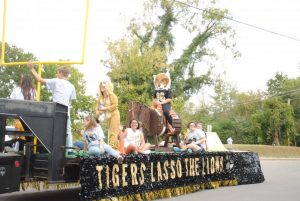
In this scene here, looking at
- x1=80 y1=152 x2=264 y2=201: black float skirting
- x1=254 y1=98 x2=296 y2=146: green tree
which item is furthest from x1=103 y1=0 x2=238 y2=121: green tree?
x1=80 y1=152 x2=264 y2=201: black float skirting

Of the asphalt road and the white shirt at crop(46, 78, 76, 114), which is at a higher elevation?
the white shirt at crop(46, 78, 76, 114)

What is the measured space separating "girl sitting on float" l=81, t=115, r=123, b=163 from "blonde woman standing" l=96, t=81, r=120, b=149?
4.11ft

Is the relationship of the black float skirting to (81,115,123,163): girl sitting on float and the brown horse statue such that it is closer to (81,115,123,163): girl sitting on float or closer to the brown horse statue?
(81,115,123,163): girl sitting on float

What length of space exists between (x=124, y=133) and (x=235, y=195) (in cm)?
297

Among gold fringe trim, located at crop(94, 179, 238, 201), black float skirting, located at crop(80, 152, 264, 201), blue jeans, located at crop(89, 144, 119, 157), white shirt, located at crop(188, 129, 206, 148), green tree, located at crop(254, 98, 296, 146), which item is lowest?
gold fringe trim, located at crop(94, 179, 238, 201)

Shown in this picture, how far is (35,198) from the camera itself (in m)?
9.51

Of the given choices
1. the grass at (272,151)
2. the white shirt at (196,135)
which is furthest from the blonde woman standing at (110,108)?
the grass at (272,151)

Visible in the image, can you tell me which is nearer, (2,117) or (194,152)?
(2,117)

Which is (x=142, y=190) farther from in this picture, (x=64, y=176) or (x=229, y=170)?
(x=229, y=170)

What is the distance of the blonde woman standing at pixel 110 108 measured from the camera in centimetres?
998

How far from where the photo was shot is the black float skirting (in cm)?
777

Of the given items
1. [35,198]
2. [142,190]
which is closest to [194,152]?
[142,190]

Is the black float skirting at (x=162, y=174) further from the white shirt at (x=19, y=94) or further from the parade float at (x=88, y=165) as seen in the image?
the white shirt at (x=19, y=94)

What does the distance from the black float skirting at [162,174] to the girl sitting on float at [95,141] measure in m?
0.25
